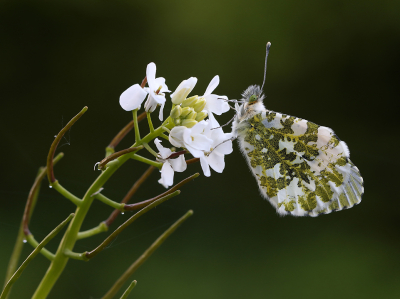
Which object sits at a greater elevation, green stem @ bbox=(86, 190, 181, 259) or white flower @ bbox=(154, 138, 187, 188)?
white flower @ bbox=(154, 138, 187, 188)

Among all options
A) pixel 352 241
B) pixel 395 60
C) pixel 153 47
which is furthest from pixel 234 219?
pixel 395 60

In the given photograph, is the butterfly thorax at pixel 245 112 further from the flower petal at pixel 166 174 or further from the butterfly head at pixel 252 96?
the flower petal at pixel 166 174

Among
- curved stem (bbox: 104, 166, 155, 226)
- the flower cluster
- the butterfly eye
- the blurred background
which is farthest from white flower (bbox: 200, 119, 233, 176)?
the blurred background

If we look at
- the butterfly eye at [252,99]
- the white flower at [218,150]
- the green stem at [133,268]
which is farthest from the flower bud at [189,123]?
the butterfly eye at [252,99]

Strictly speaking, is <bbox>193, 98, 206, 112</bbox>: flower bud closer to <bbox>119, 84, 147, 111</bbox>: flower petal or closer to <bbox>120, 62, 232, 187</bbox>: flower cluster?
<bbox>120, 62, 232, 187</bbox>: flower cluster

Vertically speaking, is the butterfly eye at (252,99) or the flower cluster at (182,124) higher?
the butterfly eye at (252,99)

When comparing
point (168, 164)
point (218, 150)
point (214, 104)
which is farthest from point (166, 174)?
point (214, 104)

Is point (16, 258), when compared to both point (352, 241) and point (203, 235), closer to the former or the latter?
point (203, 235)
